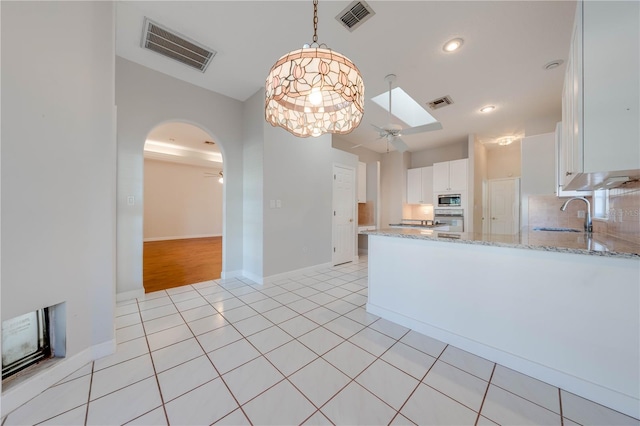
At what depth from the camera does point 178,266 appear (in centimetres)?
433

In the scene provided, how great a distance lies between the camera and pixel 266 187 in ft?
10.8

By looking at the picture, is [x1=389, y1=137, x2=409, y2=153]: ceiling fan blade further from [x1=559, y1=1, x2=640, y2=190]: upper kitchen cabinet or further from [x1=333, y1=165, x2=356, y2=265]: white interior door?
[x1=559, y1=1, x2=640, y2=190]: upper kitchen cabinet

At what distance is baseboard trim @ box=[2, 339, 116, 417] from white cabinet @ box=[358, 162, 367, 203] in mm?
4681

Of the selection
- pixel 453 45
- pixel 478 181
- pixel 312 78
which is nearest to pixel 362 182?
pixel 478 181

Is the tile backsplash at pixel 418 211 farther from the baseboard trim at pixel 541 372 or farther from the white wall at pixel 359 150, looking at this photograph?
the baseboard trim at pixel 541 372

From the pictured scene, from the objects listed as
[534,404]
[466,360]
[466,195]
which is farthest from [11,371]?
[466,195]

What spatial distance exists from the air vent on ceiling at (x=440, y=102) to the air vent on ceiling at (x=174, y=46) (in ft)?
10.7

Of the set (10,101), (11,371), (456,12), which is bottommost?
(11,371)

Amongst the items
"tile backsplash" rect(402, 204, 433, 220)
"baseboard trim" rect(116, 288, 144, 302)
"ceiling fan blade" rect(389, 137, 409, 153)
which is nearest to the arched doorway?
"baseboard trim" rect(116, 288, 144, 302)

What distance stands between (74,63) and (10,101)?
515 mm

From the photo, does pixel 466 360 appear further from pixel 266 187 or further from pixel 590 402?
pixel 266 187

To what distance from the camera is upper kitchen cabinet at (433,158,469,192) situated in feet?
16.5

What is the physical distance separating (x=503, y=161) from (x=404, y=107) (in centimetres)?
342

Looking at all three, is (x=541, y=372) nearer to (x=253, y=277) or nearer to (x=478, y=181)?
(x=253, y=277)
